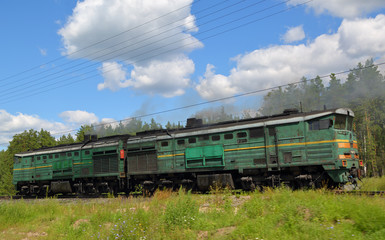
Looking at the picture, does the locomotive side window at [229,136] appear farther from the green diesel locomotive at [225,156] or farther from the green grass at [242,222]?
the green grass at [242,222]

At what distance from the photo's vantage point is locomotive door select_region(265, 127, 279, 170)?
51.3 feet

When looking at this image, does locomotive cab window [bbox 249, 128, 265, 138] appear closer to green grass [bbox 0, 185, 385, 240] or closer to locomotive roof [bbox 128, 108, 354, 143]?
locomotive roof [bbox 128, 108, 354, 143]

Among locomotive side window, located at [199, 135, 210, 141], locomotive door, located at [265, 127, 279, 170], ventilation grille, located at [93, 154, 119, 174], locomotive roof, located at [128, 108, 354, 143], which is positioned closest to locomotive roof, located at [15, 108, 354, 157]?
locomotive roof, located at [128, 108, 354, 143]

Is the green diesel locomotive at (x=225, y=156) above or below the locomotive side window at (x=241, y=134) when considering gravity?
below

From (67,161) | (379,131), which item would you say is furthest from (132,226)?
(379,131)

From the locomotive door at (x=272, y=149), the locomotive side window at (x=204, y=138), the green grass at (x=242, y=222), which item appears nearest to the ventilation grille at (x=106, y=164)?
the locomotive side window at (x=204, y=138)

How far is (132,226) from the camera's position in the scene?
9.23 metres

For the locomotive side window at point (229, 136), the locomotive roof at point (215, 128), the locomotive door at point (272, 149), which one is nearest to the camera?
the locomotive roof at point (215, 128)

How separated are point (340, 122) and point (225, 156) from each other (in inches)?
240

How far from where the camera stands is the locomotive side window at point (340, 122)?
1461 centimetres

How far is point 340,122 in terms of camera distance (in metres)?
14.9

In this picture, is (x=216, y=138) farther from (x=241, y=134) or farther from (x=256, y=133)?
(x=256, y=133)

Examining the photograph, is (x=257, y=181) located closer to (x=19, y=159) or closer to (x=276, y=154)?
(x=276, y=154)

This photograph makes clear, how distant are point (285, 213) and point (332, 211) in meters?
1.27
